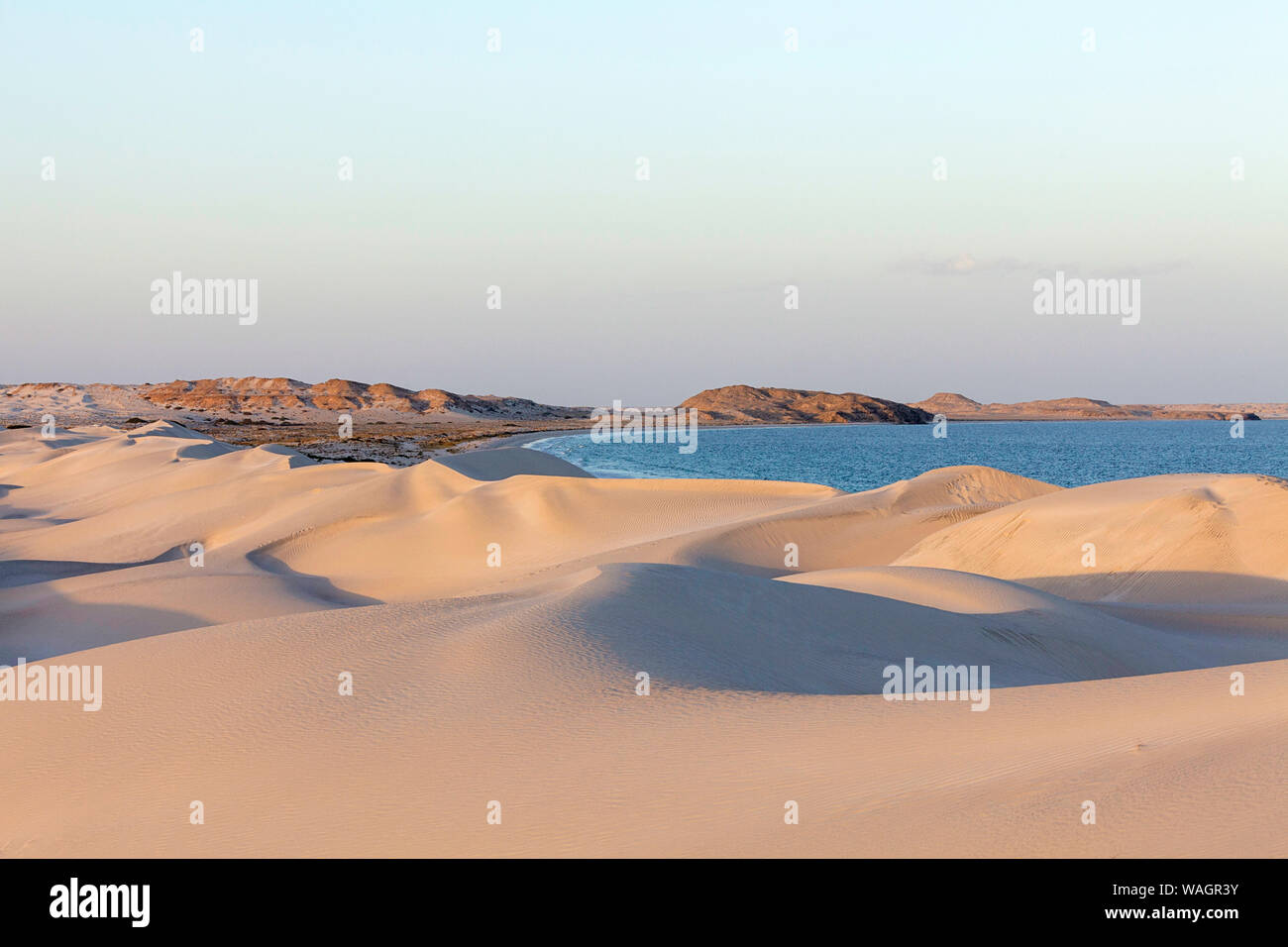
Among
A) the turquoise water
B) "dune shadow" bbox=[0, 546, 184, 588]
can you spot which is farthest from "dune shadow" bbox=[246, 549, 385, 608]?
the turquoise water

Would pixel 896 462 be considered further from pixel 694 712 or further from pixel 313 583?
pixel 694 712

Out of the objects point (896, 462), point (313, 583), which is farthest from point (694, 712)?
point (896, 462)

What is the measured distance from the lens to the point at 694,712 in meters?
6.59

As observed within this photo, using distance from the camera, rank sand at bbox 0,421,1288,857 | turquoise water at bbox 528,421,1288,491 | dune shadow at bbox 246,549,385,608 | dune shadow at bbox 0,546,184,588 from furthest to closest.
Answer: turquoise water at bbox 528,421,1288,491
dune shadow at bbox 0,546,184,588
dune shadow at bbox 246,549,385,608
sand at bbox 0,421,1288,857

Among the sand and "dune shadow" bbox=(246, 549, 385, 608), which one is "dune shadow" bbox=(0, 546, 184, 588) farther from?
the sand

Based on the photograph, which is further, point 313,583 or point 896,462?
point 896,462

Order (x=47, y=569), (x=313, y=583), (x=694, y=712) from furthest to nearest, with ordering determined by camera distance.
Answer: (x=47, y=569) → (x=313, y=583) → (x=694, y=712)

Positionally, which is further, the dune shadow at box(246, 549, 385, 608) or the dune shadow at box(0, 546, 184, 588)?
the dune shadow at box(0, 546, 184, 588)

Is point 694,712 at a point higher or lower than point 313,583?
higher

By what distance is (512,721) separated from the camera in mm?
6582

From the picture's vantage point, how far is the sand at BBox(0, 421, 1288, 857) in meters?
4.59

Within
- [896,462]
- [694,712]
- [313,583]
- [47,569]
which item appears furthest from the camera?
[896,462]
